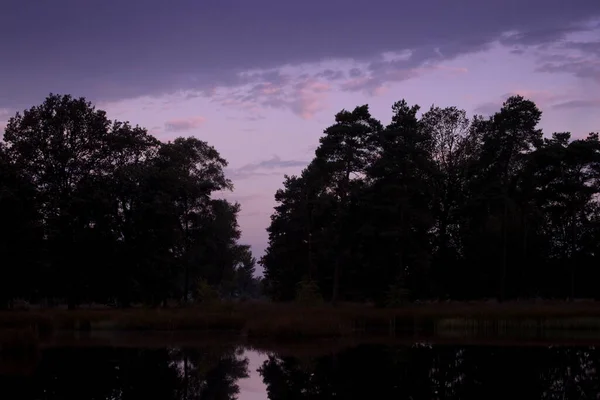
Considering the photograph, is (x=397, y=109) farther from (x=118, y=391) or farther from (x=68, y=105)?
(x=118, y=391)

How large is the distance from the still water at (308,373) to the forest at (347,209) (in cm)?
1552

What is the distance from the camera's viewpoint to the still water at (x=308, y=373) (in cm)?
1709

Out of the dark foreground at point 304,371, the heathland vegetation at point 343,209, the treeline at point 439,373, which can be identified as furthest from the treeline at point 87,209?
the treeline at point 439,373

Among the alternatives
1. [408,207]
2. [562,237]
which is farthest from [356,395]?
[562,237]

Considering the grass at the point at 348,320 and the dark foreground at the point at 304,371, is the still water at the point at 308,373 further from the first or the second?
the grass at the point at 348,320

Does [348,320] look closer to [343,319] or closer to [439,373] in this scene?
[343,319]

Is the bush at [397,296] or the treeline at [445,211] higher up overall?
the treeline at [445,211]

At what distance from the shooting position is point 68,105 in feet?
158

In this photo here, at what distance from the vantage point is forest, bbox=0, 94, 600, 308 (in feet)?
153

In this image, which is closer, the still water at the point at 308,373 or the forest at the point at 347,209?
the still water at the point at 308,373

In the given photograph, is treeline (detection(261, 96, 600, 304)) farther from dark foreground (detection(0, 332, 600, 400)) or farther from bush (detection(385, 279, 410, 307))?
dark foreground (detection(0, 332, 600, 400))

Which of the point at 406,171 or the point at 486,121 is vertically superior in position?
the point at 486,121

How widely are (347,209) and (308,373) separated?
97.3ft

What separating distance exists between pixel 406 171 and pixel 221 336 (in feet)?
65.5
